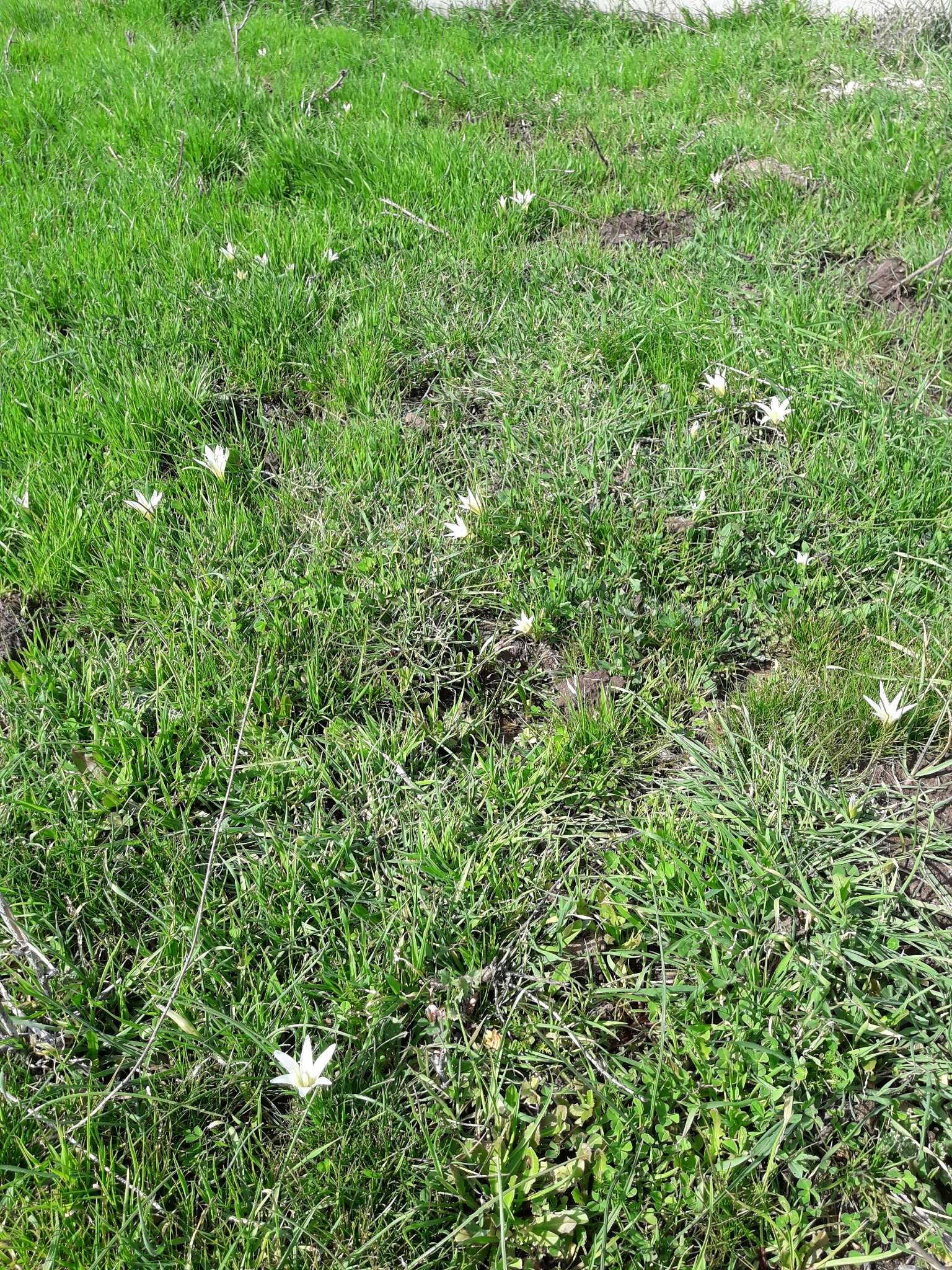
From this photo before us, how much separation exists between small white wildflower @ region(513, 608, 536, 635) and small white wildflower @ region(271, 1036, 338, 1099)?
107cm

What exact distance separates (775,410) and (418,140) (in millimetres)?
2359

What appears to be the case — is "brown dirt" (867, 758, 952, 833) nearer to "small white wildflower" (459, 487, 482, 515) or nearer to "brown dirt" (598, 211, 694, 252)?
"small white wildflower" (459, 487, 482, 515)

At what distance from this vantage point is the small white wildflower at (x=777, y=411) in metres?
2.64

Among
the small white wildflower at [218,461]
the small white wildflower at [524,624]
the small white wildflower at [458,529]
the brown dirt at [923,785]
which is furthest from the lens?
the small white wildflower at [218,461]

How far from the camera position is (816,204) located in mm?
3527

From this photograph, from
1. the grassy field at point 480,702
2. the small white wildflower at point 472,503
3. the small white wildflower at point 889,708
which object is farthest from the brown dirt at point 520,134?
the small white wildflower at point 889,708

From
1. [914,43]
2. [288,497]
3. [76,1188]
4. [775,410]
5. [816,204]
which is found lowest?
[76,1188]

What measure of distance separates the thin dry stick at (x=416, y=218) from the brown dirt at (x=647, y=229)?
63 cm

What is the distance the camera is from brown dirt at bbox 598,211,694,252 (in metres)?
3.57

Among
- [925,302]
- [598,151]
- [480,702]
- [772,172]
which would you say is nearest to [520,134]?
[598,151]

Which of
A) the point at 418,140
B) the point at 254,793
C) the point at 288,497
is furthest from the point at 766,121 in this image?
the point at 254,793

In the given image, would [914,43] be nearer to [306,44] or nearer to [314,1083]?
[306,44]

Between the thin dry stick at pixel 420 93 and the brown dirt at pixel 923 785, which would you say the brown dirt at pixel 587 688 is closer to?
the brown dirt at pixel 923 785

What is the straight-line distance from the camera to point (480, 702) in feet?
7.19
